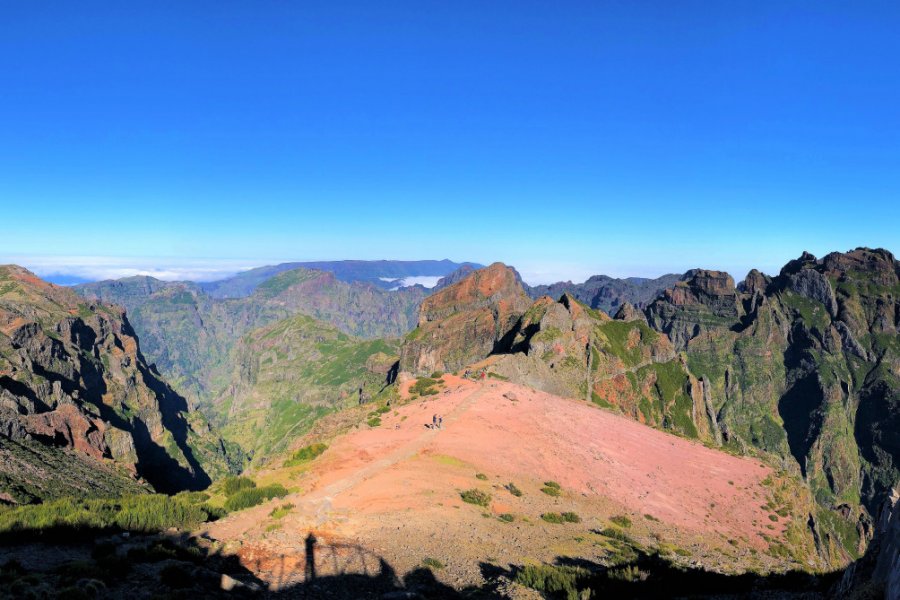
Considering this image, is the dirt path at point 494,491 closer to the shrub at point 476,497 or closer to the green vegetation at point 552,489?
the shrub at point 476,497

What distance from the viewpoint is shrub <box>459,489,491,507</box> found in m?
35.7

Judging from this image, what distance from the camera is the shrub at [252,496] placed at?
32.9m

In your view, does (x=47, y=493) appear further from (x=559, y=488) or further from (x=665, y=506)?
(x=665, y=506)

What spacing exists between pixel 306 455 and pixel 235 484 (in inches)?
343

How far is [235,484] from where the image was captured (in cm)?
3650

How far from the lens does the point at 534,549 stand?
29.2 meters

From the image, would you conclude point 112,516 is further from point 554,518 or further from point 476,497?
point 554,518

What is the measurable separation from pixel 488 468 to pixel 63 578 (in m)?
32.0

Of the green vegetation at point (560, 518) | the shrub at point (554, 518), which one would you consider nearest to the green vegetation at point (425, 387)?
the green vegetation at point (560, 518)

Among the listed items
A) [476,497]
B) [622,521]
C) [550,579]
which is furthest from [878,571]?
[622,521]

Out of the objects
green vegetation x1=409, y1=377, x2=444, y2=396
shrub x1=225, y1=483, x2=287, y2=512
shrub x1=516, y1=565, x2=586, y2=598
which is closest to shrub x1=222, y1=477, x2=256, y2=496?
shrub x1=225, y1=483, x2=287, y2=512

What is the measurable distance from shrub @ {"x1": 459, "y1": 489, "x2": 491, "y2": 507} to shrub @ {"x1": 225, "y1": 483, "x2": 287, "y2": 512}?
43.0ft

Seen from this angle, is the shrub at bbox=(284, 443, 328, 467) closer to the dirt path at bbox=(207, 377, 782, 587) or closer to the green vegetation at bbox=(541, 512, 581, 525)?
the dirt path at bbox=(207, 377, 782, 587)

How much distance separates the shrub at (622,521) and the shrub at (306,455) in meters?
26.2
